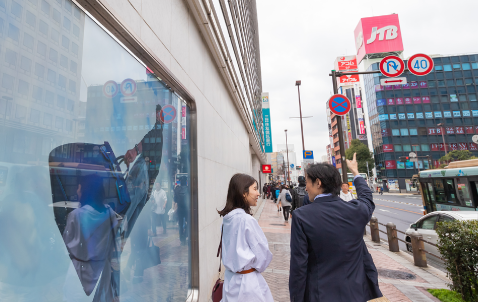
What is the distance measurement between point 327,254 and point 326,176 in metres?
0.65

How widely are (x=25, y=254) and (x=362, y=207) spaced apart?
7.42ft

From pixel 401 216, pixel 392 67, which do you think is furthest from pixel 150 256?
pixel 401 216

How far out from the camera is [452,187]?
10.5 m

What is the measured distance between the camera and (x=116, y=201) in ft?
6.60

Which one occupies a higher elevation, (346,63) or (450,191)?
(346,63)

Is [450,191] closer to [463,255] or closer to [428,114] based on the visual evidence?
[463,255]

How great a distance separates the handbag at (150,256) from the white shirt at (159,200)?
332 millimetres

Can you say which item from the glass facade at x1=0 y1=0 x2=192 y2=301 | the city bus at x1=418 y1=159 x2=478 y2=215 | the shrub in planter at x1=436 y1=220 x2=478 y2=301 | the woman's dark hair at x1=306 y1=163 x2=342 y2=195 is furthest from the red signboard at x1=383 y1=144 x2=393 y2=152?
the glass facade at x1=0 y1=0 x2=192 y2=301

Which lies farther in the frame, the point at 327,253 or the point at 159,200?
the point at 159,200

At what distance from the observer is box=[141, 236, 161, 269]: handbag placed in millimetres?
2377

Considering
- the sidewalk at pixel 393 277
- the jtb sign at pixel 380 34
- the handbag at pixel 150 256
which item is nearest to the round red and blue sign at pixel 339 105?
the sidewalk at pixel 393 277

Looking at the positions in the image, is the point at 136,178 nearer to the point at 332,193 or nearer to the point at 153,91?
Answer: the point at 153,91

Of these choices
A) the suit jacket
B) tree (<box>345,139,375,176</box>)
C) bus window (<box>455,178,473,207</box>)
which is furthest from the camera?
tree (<box>345,139,375,176</box>)

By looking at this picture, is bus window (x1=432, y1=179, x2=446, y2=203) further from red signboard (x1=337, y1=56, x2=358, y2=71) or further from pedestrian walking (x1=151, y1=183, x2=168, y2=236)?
red signboard (x1=337, y1=56, x2=358, y2=71)
